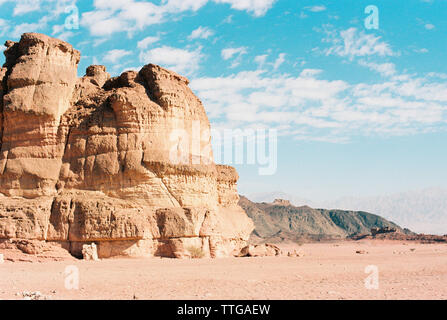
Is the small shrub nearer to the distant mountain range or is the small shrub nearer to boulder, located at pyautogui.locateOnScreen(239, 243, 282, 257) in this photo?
boulder, located at pyautogui.locateOnScreen(239, 243, 282, 257)

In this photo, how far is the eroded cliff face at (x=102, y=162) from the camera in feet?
67.2

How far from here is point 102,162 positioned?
2198cm

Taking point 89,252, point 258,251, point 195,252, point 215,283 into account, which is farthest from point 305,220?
point 215,283

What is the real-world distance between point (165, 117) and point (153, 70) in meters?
2.60

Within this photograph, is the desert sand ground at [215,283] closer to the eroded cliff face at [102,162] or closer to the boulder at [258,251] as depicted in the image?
the eroded cliff face at [102,162]

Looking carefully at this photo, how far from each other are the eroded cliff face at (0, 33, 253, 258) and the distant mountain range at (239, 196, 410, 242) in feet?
208

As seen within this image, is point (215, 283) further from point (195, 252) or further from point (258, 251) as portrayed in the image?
point (258, 251)

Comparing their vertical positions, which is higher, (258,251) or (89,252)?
(89,252)

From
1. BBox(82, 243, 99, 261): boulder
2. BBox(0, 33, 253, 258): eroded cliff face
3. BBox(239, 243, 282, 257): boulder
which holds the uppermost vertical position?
BBox(0, 33, 253, 258): eroded cliff face

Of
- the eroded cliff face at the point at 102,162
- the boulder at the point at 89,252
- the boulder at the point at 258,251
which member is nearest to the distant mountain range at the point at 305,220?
the boulder at the point at 258,251

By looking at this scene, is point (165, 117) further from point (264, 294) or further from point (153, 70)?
point (264, 294)

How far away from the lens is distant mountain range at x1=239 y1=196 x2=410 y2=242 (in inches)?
3580

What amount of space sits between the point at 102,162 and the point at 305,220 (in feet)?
293

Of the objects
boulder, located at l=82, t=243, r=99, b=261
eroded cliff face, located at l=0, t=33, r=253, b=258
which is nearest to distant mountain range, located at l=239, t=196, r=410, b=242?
eroded cliff face, located at l=0, t=33, r=253, b=258
